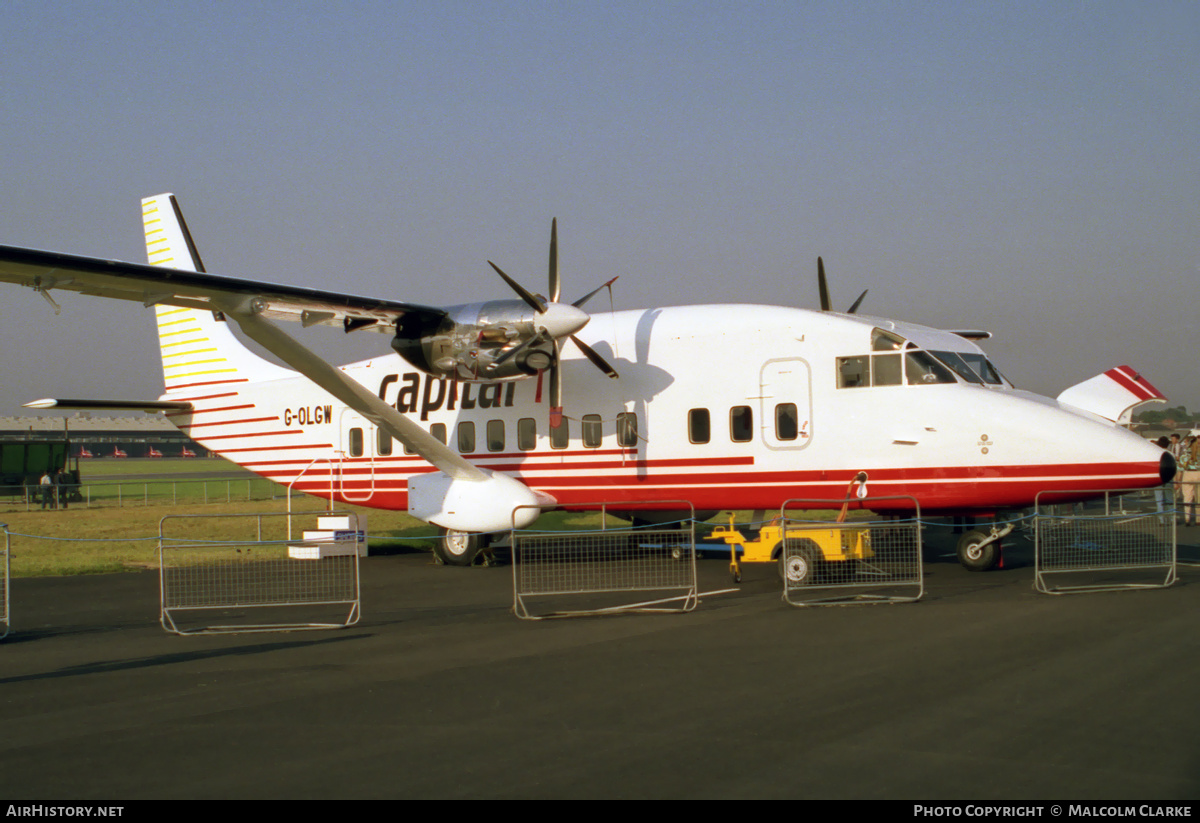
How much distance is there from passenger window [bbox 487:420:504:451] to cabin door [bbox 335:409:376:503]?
270 cm

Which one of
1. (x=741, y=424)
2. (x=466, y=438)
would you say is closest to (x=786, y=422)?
(x=741, y=424)

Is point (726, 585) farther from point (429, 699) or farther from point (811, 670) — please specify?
point (429, 699)

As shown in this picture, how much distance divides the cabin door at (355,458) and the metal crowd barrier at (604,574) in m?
3.41

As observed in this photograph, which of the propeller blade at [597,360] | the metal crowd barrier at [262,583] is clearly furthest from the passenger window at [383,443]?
the propeller blade at [597,360]

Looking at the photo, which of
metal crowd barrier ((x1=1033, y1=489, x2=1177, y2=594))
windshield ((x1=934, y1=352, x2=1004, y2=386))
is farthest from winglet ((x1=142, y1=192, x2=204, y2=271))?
metal crowd barrier ((x1=1033, y1=489, x2=1177, y2=594))

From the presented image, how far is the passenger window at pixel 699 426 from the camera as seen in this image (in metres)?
15.8

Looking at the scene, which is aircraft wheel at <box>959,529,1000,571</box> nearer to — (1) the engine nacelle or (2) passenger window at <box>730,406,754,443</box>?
(2) passenger window at <box>730,406,754,443</box>

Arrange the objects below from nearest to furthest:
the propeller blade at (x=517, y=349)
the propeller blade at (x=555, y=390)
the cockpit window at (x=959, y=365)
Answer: the cockpit window at (x=959, y=365) < the propeller blade at (x=517, y=349) < the propeller blade at (x=555, y=390)

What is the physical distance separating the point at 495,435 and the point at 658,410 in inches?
129

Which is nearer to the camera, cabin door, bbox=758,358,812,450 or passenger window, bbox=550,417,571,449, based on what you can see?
cabin door, bbox=758,358,812,450

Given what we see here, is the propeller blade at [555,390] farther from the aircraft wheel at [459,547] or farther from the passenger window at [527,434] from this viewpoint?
the aircraft wheel at [459,547]

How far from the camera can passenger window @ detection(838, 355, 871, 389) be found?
14.7 meters

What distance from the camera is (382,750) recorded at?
6.04m
